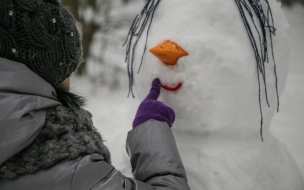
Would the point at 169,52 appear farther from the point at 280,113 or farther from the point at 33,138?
the point at 280,113

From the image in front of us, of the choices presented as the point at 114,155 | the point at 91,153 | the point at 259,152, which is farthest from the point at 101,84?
the point at 91,153


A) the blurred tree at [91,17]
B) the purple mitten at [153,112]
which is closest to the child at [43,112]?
the purple mitten at [153,112]

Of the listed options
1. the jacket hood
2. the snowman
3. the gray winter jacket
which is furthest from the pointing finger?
the jacket hood

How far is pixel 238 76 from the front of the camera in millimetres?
1271

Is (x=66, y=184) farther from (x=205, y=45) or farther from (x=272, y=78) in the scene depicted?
(x=272, y=78)

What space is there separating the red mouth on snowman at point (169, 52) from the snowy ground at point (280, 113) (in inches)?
12.3

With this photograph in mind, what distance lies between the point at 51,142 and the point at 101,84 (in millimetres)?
3909

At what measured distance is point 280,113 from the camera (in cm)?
276

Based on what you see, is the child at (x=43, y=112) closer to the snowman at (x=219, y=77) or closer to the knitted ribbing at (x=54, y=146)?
the knitted ribbing at (x=54, y=146)

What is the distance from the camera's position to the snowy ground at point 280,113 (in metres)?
1.90

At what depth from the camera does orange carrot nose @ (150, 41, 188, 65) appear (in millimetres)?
1203

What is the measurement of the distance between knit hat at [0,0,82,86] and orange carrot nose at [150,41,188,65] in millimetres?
396

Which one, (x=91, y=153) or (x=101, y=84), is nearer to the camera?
(x=91, y=153)

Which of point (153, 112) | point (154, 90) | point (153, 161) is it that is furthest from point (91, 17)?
point (153, 161)
